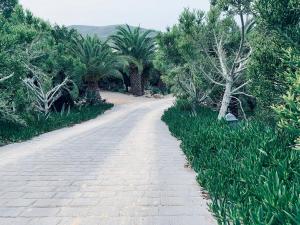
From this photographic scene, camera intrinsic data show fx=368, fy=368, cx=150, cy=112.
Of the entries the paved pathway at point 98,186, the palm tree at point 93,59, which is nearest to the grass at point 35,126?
the paved pathway at point 98,186

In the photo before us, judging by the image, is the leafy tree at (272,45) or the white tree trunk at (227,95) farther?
the white tree trunk at (227,95)

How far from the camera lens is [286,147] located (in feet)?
26.0

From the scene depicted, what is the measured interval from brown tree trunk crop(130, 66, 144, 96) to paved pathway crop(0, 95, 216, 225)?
32.5 metres

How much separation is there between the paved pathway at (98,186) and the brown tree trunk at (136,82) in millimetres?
32490

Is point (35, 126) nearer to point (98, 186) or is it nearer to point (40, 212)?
point (98, 186)

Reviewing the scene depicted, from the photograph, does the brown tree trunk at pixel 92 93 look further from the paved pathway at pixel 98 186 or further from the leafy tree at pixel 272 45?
the leafy tree at pixel 272 45

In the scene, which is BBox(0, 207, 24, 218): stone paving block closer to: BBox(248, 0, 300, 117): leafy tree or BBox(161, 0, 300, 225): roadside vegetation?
BBox(161, 0, 300, 225): roadside vegetation

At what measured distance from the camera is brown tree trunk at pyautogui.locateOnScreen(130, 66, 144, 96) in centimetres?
4769

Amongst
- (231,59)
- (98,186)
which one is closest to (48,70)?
(231,59)

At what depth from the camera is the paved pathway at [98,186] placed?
21.9ft

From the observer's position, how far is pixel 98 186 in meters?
8.82

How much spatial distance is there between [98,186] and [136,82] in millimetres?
40972

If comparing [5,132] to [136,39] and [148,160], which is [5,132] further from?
[136,39]

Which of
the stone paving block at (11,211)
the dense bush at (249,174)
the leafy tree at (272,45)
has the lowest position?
the stone paving block at (11,211)
